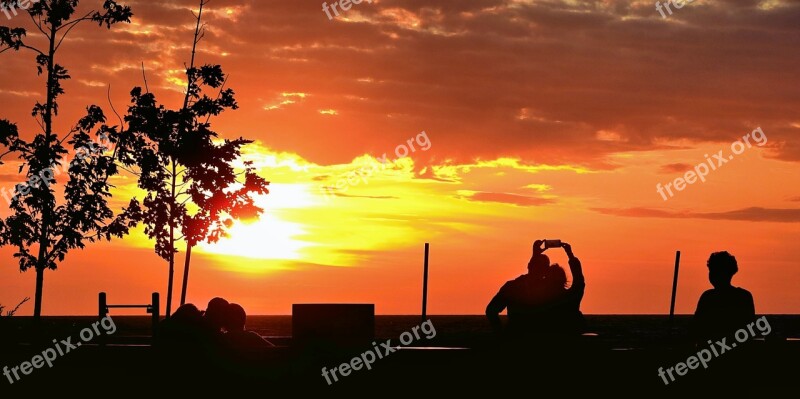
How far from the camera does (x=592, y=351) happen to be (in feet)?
34.3

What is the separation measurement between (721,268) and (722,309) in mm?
418

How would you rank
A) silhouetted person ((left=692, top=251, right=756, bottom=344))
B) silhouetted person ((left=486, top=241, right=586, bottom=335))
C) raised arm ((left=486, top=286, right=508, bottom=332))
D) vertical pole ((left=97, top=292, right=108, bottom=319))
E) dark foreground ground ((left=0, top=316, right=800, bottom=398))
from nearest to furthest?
1. silhouetted person ((left=692, top=251, right=756, bottom=344))
2. dark foreground ground ((left=0, top=316, right=800, bottom=398))
3. silhouetted person ((left=486, top=241, right=586, bottom=335))
4. raised arm ((left=486, top=286, right=508, bottom=332))
5. vertical pole ((left=97, top=292, right=108, bottom=319))

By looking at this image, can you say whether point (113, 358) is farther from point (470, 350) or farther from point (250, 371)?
point (470, 350)

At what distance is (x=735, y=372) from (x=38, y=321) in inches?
852

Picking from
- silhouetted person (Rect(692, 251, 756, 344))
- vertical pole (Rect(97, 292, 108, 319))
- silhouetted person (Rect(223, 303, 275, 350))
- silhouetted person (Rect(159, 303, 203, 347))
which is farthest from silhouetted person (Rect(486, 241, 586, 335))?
vertical pole (Rect(97, 292, 108, 319))

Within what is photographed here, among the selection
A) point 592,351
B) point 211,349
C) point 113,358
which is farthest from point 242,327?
point 592,351

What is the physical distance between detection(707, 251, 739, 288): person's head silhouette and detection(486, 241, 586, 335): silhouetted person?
1.59m

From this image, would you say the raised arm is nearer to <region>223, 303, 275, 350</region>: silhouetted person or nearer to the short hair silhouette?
the short hair silhouette

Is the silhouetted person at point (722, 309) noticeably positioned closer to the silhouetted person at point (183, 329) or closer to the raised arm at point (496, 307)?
the raised arm at point (496, 307)

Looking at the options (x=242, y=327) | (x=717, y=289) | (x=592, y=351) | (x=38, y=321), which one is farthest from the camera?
(x=38, y=321)

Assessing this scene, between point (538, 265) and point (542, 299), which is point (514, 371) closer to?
point (542, 299)

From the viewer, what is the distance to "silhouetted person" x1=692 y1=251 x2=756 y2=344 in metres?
9.72

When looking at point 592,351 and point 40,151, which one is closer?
point 592,351

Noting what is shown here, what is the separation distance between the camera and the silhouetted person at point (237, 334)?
10.8 m
